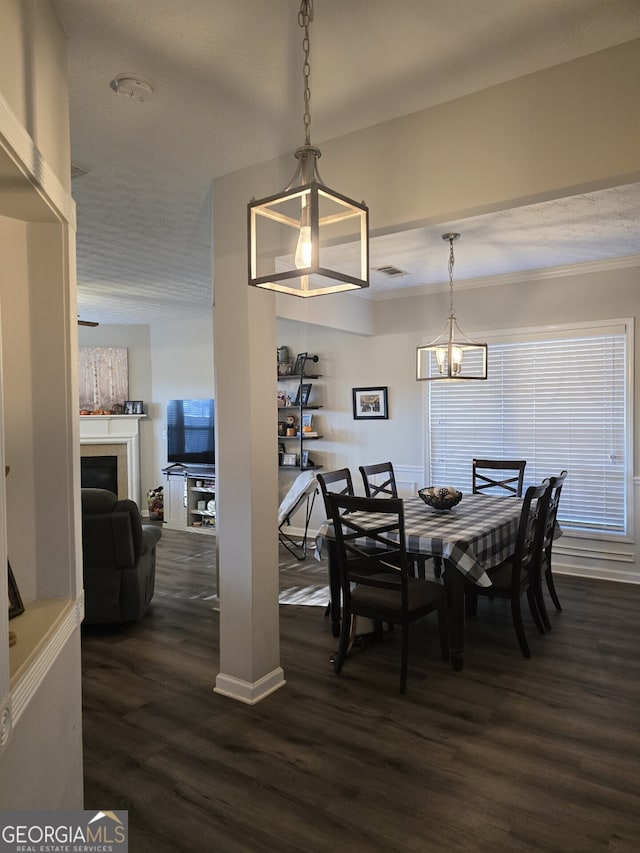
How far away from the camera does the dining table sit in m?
3.26

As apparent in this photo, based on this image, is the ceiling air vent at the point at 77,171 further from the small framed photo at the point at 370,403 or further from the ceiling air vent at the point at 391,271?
the small framed photo at the point at 370,403

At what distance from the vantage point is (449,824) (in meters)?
2.09

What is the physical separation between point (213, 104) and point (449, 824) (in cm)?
288

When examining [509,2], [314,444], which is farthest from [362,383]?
[509,2]

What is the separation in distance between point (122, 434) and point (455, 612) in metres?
6.07

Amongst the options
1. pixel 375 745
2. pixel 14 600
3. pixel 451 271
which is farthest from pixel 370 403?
pixel 14 600

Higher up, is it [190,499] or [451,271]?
[451,271]

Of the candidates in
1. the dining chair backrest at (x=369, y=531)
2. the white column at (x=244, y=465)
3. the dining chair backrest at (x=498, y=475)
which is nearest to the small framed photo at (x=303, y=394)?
the dining chair backrest at (x=498, y=475)

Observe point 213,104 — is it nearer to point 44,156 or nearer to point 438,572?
point 44,156

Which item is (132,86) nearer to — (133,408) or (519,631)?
(519,631)

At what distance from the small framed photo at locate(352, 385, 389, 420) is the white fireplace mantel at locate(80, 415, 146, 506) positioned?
11.0 feet

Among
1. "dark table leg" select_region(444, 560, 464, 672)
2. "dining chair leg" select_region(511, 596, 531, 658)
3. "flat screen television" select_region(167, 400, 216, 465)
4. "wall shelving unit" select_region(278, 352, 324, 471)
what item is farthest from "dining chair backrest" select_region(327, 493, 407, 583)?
"flat screen television" select_region(167, 400, 216, 465)

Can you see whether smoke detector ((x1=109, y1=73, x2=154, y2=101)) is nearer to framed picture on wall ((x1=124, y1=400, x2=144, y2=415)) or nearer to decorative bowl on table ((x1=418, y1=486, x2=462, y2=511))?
decorative bowl on table ((x1=418, y1=486, x2=462, y2=511))

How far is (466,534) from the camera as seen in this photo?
3.39 metres
